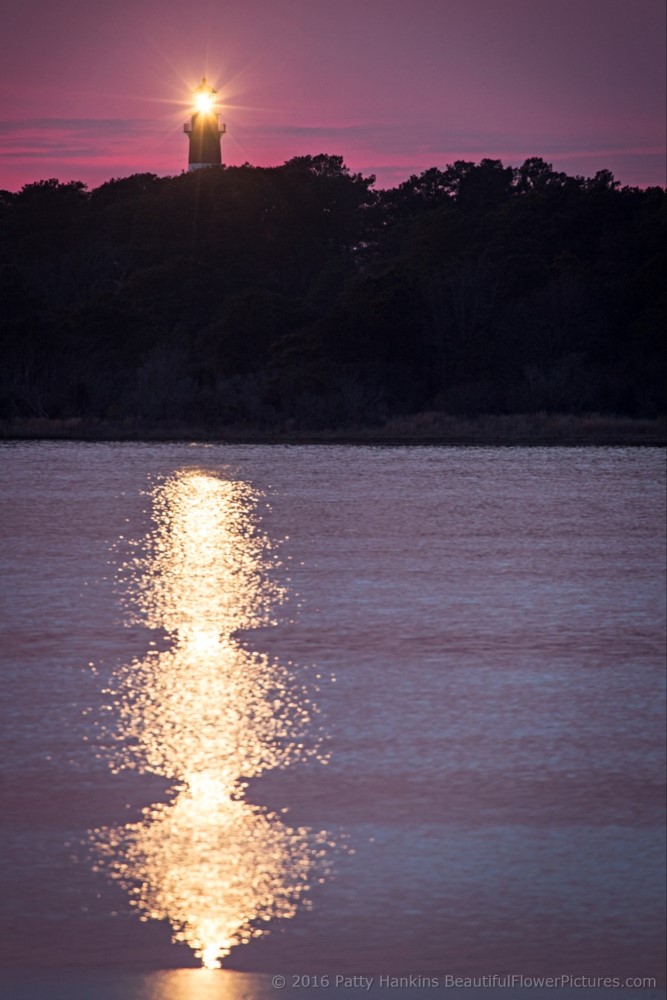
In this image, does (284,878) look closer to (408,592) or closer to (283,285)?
(408,592)

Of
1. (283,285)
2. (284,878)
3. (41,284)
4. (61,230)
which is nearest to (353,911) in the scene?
(284,878)

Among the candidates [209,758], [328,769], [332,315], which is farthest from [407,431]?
[328,769]

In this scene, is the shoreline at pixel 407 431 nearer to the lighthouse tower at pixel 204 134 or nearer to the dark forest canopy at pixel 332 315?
the dark forest canopy at pixel 332 315

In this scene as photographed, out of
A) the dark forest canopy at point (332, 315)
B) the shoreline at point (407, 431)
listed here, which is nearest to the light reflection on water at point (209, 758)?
the shoreline at point (407, 431)

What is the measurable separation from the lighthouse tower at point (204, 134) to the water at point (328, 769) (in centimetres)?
8088

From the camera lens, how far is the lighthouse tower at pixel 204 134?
9388 centimetres

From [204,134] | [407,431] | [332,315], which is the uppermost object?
[204,134]

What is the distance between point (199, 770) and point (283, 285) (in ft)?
193

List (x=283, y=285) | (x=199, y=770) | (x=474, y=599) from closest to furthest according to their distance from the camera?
(x=199, y=770)
(x=474, y=599)
(x=283, y=285)

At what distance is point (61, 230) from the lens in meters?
72.1

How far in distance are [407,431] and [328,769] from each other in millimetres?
41534

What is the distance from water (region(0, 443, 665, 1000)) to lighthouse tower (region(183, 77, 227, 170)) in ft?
265

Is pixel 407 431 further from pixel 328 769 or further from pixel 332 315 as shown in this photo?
pixel 328 769

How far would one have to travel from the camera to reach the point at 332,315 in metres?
53.3
